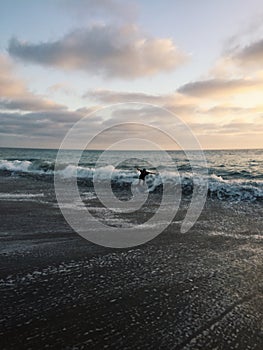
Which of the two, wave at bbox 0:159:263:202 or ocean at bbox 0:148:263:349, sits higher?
wave at bbox 0:159:263:202

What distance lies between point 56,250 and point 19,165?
107ft

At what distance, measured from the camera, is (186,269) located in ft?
16.7

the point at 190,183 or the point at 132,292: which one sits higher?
the point at 190,183

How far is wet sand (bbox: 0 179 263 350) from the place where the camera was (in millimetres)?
3197

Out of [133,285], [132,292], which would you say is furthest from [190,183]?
[132,292]

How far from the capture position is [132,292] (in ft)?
13.8

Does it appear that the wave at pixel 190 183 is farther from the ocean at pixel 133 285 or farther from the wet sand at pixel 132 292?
the wet sand at pixel 132 292

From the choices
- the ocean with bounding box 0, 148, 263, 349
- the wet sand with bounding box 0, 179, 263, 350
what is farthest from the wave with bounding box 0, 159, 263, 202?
the wet sand with bounding box 0, 179, 263, 350

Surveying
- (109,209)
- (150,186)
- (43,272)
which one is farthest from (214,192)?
(43,272)

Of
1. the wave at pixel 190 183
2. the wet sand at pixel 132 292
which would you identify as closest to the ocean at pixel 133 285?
the wet sand at pixel 132 292

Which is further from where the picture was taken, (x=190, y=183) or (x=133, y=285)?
(x=190, y=183)

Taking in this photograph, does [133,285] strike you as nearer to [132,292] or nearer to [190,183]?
[132,292]

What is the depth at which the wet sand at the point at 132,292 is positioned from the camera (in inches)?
126

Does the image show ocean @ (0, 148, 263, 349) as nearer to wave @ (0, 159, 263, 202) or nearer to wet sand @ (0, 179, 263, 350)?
wet sand @ (0, 179, 263, 350)
